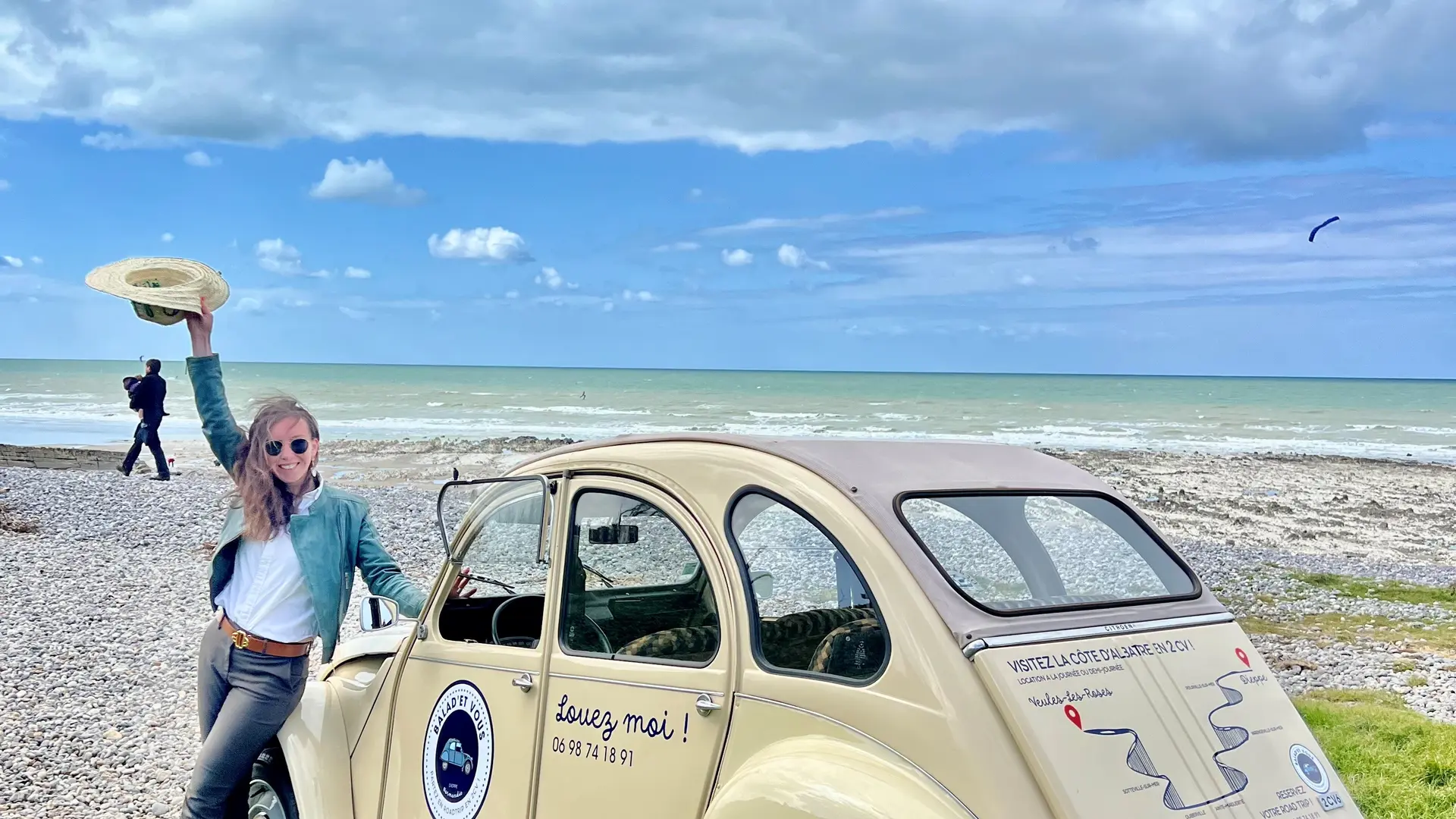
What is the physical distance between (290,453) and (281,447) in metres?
0.04

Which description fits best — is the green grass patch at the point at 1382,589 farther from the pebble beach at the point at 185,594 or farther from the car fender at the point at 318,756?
the car fender at the point at 318,756

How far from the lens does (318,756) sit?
13.5 feet

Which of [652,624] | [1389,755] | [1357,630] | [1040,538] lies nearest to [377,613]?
[652,624]

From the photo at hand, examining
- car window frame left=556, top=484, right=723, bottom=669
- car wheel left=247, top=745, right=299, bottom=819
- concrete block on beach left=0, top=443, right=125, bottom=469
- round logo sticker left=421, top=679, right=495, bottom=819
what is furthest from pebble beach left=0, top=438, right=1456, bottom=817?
car window frame left=556, top=484, right=723, bottom=669

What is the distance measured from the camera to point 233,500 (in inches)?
170

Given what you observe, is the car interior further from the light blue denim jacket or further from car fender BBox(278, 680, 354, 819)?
car fender BBox(278, 680, 354, 819)

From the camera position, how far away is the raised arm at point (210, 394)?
439 centimetres

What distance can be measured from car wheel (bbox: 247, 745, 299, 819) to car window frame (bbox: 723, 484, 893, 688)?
7.36 ft

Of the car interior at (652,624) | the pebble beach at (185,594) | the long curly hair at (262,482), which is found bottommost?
the pebble beach at (185,594)

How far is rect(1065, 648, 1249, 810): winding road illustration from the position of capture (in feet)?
8.52

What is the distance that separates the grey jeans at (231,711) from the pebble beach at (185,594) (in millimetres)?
2303

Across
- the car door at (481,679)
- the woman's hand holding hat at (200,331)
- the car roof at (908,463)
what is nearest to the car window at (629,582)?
the car door at (481,679)

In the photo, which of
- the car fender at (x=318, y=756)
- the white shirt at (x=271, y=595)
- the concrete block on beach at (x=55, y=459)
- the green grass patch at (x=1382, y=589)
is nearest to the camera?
the car fender at (x=318, y=756)

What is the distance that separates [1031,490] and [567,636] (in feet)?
4.74
